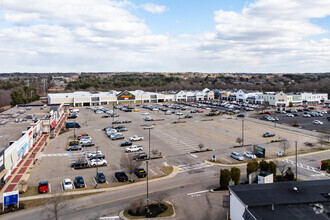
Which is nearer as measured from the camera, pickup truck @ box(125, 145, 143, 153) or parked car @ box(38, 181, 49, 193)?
parked car @ box(38, 181, 49, 193)

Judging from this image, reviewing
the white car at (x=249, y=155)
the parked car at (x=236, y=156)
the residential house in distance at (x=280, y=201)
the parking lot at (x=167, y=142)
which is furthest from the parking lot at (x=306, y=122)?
the residential house in distance at (x=280, y=201)

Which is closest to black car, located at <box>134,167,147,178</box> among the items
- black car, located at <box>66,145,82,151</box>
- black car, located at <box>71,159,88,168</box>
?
black car, located at <box>71,159,88,168</box>

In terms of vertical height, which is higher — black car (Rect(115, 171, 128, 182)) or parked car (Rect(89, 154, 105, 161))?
parked car (Rect(89, 154, 105, 161))

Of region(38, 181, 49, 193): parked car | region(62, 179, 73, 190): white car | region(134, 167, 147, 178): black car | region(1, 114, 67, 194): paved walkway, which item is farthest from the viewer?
region(134, 167, 147, 178): black car

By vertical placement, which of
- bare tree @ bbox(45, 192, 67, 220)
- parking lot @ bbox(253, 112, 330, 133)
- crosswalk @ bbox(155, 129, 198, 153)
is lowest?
bare tree @ bbox(45, 192, 67, 220)

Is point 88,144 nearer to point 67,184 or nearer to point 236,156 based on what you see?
point 67,184

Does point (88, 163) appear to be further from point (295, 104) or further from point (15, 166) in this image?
point (295, 104)

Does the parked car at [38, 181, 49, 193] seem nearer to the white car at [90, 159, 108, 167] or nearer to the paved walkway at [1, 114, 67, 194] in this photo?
the paved walkway at [1, 114, 67, 194]

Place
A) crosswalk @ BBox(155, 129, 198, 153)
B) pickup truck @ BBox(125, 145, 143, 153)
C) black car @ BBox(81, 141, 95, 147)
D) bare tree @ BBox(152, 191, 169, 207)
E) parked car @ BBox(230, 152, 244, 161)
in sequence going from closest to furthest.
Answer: bare tree @ BBox(152, 191, 169, 207), parked car @ BBox(230, 152, 244, 161), pickup truck @ BBox(125, 145, 143, 153), crosswalk @ BBox(155, 129, 198, 153), black car @ BBox(81, 141, 95, 147)
